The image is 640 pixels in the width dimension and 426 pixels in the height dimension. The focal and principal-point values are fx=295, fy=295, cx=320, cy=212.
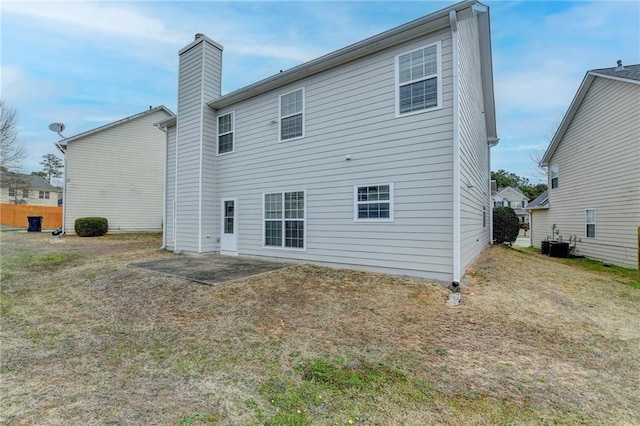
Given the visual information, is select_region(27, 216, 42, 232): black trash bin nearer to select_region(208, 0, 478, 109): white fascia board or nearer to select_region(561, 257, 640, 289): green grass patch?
select_region(208, 0, 478, 109): white fascia board

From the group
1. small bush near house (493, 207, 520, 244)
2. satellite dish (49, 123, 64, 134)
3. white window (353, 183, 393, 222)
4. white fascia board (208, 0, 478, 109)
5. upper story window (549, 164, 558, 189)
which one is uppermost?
satellite dish (49, 123, 64, 134)

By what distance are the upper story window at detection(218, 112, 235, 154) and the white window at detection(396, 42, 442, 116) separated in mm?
5977

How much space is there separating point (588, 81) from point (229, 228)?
15.7 metres

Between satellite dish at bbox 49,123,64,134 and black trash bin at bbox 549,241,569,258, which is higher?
satellite dish at bbox 49,123,64,134

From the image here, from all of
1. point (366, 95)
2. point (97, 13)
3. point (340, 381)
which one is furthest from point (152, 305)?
point (97, 13)

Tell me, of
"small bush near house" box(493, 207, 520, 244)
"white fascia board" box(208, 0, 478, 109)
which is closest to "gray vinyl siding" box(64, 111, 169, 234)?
"white fascia board" box(208, 0, 478, 109)

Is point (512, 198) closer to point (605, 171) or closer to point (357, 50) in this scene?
point (605, 171)

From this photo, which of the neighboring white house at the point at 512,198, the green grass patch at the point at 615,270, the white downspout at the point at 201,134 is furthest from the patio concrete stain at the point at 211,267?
the neighboring white house at the point at 512,198

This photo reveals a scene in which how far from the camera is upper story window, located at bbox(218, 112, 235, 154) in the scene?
10.3 metres

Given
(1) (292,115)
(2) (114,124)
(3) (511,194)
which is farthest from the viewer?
(3) (511,194)

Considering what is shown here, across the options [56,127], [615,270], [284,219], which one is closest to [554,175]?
[615,270]

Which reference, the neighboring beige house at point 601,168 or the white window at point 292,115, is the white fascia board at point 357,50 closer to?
the white window at point 292,115

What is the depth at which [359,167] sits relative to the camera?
7.28 m

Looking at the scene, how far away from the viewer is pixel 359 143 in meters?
7.30
